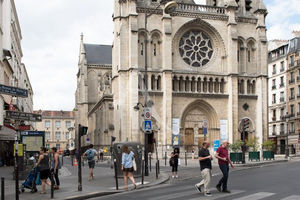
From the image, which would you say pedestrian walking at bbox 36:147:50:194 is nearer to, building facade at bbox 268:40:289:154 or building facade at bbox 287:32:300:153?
building facade at bbox 287:32:300:153

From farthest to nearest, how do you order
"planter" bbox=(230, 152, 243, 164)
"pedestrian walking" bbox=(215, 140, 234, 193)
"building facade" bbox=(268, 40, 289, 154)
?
"building facade" bbox=(268, 40, 289, 154), "planter" bbox=(230, 152, 243, 164), "pedestrian walking" bbox=(215, 140, 234, 193)

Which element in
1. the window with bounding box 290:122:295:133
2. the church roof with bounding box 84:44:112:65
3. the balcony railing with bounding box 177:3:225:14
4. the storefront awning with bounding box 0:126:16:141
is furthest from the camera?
the church roof with bounding box 84:44:112:65

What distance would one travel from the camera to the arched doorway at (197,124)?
44.7 m

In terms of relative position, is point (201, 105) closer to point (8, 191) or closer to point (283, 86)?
point (283, 86)

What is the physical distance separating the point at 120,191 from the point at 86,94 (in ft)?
171

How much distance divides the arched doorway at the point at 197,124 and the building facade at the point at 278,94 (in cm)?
1754

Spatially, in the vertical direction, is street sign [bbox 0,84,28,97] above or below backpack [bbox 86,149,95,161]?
above

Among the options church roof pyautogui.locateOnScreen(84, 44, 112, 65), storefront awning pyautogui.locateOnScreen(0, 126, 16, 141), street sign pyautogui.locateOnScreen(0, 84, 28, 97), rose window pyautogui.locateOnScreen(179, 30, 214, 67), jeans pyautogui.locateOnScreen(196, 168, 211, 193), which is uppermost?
church roof pyautogui.locateOnScreen(84, 44, 112, 65)

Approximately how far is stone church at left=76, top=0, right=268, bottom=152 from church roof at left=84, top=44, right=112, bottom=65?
19799 millimetres

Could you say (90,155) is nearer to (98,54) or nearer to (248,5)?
(248,5)

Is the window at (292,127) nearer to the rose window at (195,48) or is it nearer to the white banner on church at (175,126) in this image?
the rose window at (195,48)

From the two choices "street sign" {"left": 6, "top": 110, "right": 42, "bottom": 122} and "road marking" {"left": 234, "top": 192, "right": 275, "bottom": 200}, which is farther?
"street sign" {"left": 6, "top": 110, "right": 42, "bottom": 122}

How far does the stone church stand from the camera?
4156 cm

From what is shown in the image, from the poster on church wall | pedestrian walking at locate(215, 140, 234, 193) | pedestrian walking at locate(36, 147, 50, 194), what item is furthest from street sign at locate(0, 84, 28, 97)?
the poster on church wall
